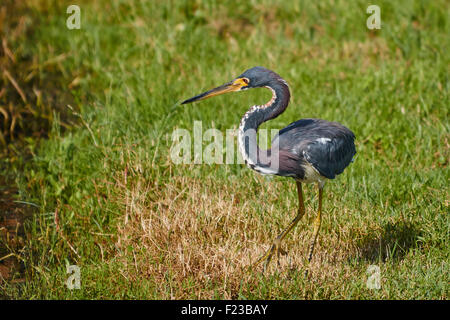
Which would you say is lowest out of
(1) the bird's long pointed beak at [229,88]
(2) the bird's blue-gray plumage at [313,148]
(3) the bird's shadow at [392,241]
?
(3) the bird's shadow at [392,241]

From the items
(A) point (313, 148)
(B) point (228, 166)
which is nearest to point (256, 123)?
(A) point (313, 148)

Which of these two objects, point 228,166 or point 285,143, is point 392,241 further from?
point 228,166

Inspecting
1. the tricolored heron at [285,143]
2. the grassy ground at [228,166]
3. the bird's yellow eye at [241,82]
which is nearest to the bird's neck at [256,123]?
the tricolored heron at [285,143]

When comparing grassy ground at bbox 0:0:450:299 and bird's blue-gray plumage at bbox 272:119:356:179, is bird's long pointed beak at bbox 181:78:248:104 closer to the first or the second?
bird's blue-gray plumage at bbox 272:119:356:179

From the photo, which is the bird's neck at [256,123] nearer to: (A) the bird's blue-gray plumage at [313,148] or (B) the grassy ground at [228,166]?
(A) the bird's blue-gray plumage at [313,148]

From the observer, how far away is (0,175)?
6.64 meters

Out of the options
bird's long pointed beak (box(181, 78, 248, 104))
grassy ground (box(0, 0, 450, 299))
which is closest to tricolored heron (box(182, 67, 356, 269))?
bird's long pointed beak (box(181, 78, 248, 104))

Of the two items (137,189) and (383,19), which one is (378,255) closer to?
(137,189)

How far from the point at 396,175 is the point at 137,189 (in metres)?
2.38

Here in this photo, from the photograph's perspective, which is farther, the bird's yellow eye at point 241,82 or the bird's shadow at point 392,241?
the bird's shadow at point 392,241

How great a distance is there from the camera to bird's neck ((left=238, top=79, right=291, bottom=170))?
446cm

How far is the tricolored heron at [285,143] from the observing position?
4512 millimetres

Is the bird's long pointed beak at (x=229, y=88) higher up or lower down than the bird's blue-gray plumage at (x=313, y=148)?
higher up

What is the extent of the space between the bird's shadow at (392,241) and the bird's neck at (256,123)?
1.27 metres
